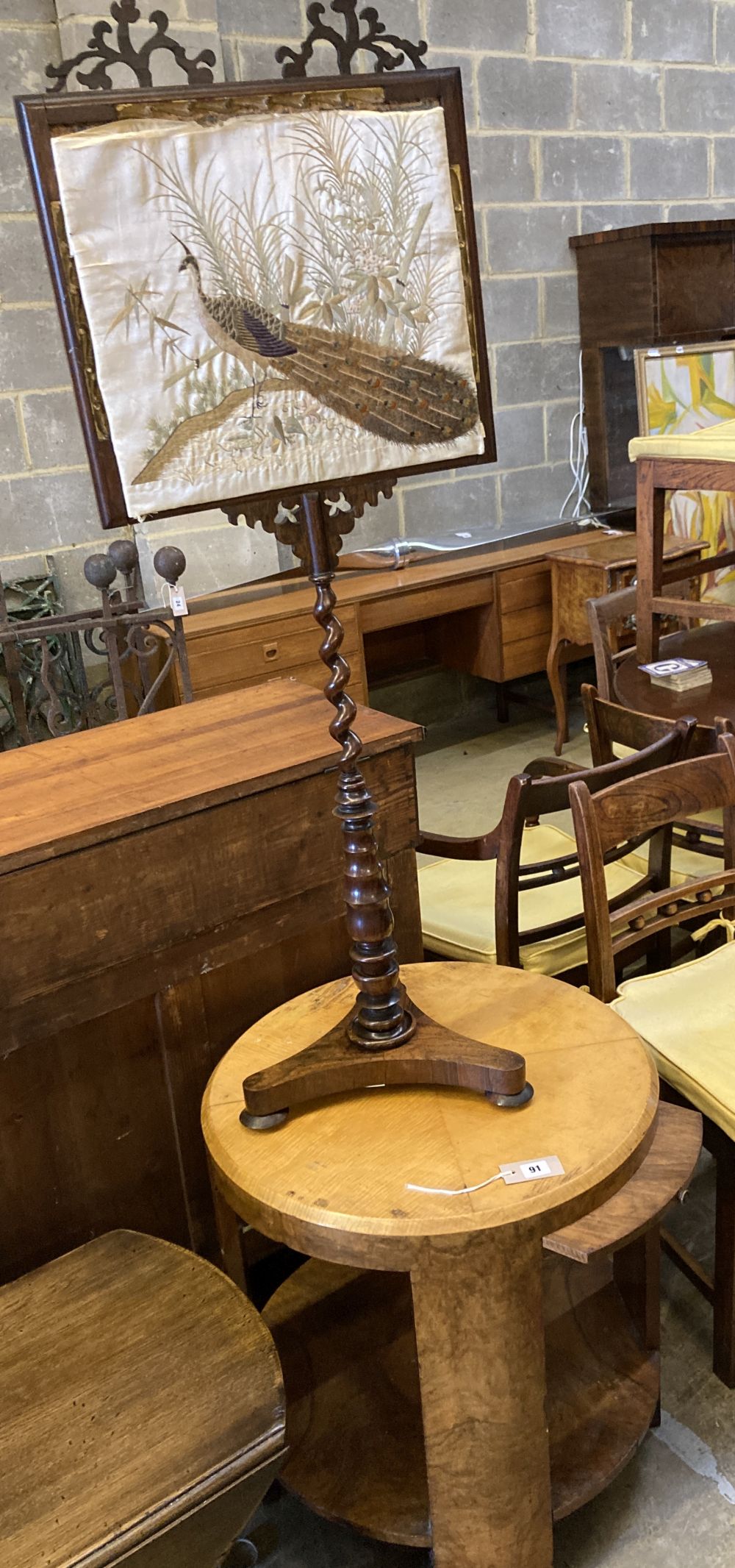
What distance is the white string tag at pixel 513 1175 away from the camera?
43.0 inches

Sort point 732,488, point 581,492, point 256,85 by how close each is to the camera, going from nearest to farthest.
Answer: point 256,85 → point 732,488 → point 581,492

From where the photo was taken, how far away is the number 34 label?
3.60 feet

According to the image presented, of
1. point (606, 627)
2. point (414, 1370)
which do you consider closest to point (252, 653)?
point (606, 627)

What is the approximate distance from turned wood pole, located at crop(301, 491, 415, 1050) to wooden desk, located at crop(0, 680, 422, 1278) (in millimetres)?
219

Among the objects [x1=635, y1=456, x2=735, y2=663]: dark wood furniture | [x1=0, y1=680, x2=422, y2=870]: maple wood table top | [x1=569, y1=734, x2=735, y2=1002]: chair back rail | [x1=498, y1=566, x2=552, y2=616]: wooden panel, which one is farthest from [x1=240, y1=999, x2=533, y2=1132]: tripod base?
[x1=498, y1=566, x2=552, y2=616]: wooden panel

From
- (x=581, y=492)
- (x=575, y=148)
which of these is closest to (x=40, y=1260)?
(x=581, y=492)

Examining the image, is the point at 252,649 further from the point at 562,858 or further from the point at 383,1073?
the point at 383,1073

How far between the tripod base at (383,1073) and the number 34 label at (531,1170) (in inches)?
3.6

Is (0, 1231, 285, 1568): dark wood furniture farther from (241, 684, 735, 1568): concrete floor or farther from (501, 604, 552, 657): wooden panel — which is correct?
(501, 604, 552, 657): wooden panel

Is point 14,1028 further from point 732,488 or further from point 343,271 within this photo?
point 732,488

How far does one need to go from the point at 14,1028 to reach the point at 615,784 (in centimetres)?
92

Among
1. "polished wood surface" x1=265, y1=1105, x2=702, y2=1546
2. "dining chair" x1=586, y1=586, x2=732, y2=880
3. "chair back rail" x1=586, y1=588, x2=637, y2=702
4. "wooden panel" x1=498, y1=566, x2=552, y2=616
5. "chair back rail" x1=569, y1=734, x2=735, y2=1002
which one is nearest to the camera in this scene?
"polished wood surface" x1=265, y1=1105, x2=702, y2=1546

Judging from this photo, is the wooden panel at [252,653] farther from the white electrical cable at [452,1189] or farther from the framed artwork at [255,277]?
the white electrical cable at [452,1189]

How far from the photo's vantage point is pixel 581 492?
4.85m
